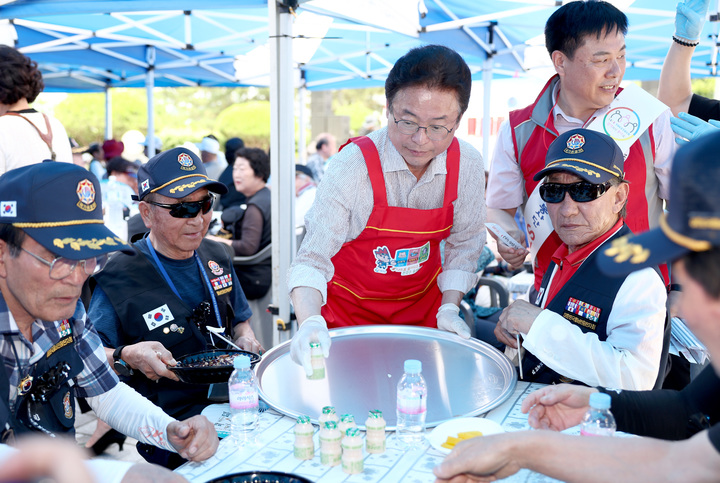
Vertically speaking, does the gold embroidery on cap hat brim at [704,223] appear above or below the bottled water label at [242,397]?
above

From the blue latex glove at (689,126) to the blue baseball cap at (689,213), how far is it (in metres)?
1.79

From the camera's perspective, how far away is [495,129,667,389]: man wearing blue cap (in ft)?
6.30

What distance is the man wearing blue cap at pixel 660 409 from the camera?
99cm

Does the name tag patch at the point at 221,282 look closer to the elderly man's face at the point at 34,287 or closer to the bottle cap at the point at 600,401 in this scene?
the elderly man's face at the point at 34,287

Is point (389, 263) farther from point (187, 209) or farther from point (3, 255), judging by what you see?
point (3, 255)

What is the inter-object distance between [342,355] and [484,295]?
5239 millimetres

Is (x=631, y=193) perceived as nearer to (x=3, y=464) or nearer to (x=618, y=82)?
(x=618, y=82)

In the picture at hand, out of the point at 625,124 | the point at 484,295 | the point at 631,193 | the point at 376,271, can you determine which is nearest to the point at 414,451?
the point at 376,271

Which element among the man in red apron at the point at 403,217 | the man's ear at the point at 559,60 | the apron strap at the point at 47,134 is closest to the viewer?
the man in red apron at the point at 403,217

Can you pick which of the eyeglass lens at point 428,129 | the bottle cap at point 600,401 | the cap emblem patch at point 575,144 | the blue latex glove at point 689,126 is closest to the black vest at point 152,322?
the eyeglass lens at point 428,129

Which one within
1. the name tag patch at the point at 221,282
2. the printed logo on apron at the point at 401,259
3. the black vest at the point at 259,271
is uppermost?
the printed logo on apron at the point at 401,259

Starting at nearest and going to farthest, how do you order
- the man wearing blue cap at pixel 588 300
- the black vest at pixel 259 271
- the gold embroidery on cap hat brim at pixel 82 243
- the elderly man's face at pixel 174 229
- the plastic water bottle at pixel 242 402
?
1. the gold embroidery on cap hat brim at pixel 82 243
2. the plastic water bottle at pixel 242 402
3. the man wearing blue cap at pixel 588 300
4. the elderly man's face at pixel 174 229
5. the black vest at pixel 259 271

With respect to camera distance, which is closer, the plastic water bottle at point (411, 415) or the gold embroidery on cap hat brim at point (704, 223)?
the gold embroidery on cap hat brim at point (704, 223)

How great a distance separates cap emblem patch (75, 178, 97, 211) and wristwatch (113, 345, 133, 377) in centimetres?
75
